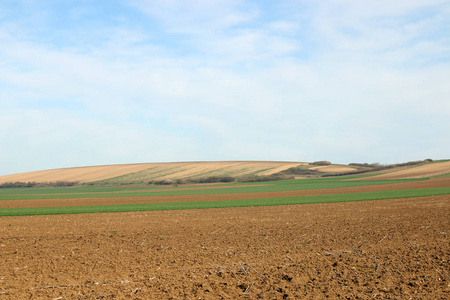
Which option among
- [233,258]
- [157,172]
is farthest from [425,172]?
[233,258]

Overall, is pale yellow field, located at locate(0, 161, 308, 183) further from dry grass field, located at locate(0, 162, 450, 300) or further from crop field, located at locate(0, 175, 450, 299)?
crop field, located at locate(0, 175, 450, 299)

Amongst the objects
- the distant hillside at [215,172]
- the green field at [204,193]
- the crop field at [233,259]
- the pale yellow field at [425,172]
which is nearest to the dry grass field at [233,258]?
the crop field at [233,259]

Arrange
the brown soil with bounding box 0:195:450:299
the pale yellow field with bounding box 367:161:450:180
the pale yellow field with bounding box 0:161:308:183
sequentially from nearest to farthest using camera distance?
the brown soil with bounding box 0:195:450:299 < the pale yellow field with bounding box 367:161:450:180 < the pale yellow field with bounding box 0:161:308:183

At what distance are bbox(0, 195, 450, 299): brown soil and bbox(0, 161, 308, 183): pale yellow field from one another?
7048 centimetres

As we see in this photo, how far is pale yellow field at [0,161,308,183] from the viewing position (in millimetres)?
92875

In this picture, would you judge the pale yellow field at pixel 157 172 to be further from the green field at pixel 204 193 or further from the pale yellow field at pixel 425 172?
the green field at pixel 204 193

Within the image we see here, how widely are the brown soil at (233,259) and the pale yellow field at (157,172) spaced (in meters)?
70.5

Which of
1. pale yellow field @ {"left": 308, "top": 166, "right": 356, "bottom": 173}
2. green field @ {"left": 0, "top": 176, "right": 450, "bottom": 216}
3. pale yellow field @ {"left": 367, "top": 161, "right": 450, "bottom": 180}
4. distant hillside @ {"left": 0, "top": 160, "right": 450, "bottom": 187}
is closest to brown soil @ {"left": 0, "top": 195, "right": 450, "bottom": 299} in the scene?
green field @ {"left": 0, "top": 176, "right": 450, "bottom": 216}

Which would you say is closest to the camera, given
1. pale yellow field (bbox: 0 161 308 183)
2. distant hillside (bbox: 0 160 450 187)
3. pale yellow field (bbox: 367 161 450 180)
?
pale yellow field (bbox: 367 161 450 180)

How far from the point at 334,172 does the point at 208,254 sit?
80.9 m

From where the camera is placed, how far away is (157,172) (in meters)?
99.9

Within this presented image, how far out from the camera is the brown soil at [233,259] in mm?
9133

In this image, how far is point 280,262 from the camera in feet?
38.5

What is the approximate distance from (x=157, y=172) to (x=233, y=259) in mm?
89326
